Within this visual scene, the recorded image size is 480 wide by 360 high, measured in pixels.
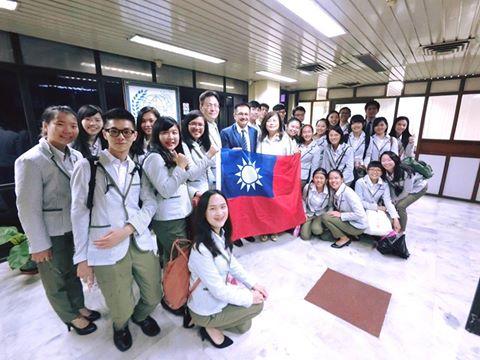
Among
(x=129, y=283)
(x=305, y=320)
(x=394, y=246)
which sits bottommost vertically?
(x=305, y=320)

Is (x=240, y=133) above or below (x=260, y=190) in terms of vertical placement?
above

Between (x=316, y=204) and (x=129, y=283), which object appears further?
(x=316, y=204)

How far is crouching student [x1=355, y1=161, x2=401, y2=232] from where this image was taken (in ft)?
10.4

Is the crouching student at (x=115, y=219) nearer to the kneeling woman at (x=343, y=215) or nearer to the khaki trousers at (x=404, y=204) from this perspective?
the kneeling woman at (x=343, y=215)

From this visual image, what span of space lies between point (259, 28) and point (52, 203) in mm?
2614

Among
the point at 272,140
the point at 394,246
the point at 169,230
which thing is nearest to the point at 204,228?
the point at 169,230

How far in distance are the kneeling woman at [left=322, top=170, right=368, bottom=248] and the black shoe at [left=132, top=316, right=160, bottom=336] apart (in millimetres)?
2354

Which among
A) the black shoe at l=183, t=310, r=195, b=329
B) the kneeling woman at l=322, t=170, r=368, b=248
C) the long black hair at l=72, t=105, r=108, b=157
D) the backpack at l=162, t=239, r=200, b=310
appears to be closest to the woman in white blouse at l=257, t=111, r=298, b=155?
the kneeling woman at l=322, t=170, r=368, b=248

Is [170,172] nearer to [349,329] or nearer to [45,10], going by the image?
[349,329]

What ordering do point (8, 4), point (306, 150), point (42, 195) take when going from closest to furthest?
point (42, 195) < point (8, 4) < point (306, 150)

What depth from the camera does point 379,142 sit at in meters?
3.69

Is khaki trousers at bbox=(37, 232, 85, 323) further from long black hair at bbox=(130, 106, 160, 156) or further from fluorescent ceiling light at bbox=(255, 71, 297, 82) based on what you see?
fluorescent ceiling light at bbox=(255, 71, 297, 82)

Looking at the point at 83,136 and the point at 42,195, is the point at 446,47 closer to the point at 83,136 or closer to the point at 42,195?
the point at 83,136

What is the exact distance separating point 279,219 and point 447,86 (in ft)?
17.7
